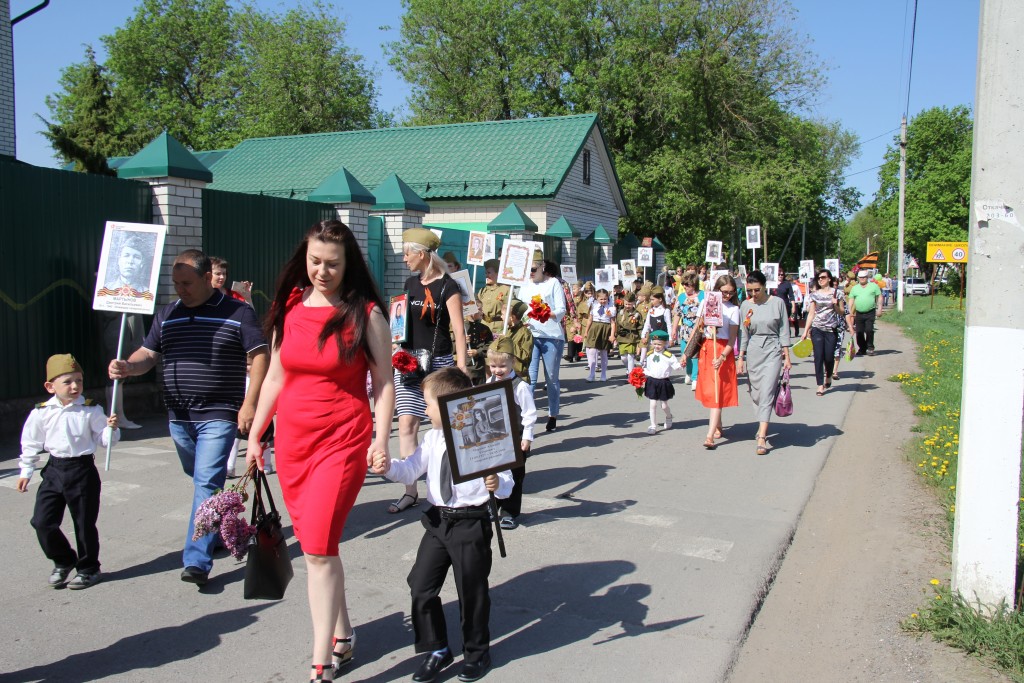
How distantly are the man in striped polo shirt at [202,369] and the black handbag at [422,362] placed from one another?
4.93ft

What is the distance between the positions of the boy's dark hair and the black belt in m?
0.51

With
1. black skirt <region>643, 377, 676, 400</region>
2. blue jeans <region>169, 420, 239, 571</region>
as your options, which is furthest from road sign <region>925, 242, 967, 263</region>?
blue jeans <region>169, 420, 239, 571</region>

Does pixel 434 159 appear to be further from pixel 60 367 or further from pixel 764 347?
pixel 60 367

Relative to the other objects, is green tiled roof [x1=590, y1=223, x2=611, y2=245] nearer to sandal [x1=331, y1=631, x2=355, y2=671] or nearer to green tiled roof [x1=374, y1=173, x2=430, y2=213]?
green tiled roof [x1=374, y1=173, x2=430, y2=213]

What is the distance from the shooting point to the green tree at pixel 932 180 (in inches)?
2426

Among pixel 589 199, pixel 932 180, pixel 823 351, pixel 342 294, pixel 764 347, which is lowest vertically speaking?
pixel 823 351

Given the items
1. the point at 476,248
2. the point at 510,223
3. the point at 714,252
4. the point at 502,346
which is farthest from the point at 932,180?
the point at 502,346

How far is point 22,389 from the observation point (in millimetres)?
8898

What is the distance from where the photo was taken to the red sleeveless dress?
3357 millimetres

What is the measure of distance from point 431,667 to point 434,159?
2553 centimetres

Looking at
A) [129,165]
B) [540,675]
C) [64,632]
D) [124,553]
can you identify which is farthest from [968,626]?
[129,165]

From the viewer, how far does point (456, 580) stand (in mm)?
3588

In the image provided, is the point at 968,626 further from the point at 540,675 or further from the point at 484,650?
the point at 484,650

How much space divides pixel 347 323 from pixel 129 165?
26.5 ft
